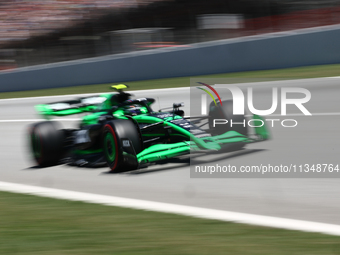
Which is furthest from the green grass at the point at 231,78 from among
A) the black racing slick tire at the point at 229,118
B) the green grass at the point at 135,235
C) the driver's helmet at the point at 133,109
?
the green grass at the point at 135,235

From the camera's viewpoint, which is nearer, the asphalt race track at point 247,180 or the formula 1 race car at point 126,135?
the asphalt race track at point 247,180

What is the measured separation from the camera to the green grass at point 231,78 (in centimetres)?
1217

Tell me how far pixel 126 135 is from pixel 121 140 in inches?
3.7

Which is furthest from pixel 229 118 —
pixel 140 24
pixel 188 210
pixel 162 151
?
pixel 140 24

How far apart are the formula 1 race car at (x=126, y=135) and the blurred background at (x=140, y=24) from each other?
26.5ft

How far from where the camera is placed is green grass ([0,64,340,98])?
39.9ft

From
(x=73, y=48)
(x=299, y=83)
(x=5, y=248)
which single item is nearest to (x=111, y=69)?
(x=73, y=48)

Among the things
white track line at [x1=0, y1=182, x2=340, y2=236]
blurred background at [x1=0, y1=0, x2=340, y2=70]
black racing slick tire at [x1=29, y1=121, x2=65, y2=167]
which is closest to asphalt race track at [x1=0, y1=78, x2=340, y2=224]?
black racing slick tire at [x1=29, y1=121, x2=65, y2=167]

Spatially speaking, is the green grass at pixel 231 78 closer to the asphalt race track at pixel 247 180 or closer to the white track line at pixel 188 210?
the asphalt race track at pixel 247 180

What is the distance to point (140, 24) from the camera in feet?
55.0

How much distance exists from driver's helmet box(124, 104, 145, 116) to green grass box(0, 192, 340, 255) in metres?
2.13

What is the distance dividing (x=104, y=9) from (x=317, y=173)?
15671 mm

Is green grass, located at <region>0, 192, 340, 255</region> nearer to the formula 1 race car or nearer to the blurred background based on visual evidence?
the formula 1 race car

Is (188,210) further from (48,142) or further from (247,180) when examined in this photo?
(48,142)
